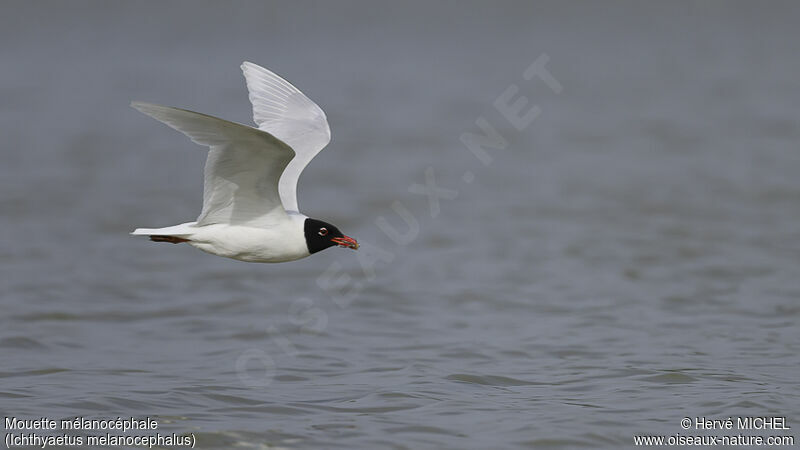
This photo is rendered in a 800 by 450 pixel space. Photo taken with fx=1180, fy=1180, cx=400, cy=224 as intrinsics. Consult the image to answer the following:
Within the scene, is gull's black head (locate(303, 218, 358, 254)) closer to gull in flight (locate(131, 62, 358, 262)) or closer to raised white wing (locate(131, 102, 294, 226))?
gull in flight (locate(131, 62, 358, 262))

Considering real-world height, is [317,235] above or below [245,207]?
below

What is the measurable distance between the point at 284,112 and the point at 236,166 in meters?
1.48

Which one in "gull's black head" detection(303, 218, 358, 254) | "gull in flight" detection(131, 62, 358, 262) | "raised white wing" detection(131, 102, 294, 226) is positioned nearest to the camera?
"raised white wing" detection(131, 102, 294, 226)

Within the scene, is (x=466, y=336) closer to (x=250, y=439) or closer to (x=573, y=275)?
(x=573, y=275)

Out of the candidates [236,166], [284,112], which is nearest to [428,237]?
[284,112]

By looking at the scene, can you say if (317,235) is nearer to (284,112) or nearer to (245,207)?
(245,207)

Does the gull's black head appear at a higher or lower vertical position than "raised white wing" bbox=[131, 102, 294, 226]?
lower

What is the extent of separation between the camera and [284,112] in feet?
27.2

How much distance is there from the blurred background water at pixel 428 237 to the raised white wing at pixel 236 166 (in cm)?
131

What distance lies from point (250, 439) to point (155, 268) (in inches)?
213

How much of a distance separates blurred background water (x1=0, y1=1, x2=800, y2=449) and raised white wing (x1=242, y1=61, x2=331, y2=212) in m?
1.75

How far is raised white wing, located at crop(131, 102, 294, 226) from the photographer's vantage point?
639 centimetres

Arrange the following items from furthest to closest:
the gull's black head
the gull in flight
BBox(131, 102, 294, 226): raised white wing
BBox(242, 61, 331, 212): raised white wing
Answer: BBox(242, 61, 331, 212): raised white wing
the gull's black head
the gull in flight
BBox(131, 102, 294, 226): raised white wing

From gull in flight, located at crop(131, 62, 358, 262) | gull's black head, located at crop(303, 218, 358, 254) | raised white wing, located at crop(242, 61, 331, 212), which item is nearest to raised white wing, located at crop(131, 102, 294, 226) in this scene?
gull in flight, located at crop(131, 62, 358, 262)
